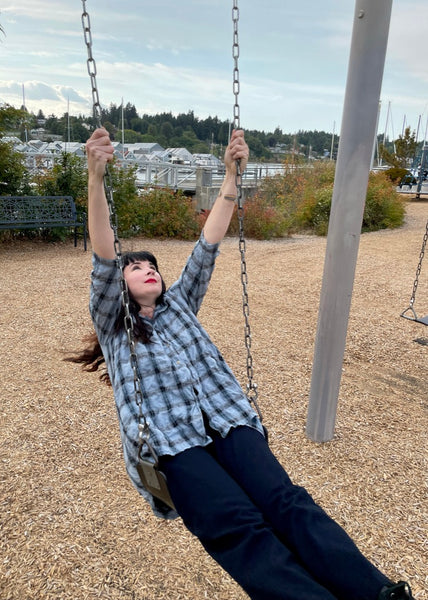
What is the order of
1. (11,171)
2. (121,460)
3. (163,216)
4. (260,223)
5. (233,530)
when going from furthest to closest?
(260,223)
(163,216)
(11,171)
(121,460)
(233,530)

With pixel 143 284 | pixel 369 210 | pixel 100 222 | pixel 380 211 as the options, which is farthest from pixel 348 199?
pixel 380 211

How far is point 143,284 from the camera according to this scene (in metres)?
1.94

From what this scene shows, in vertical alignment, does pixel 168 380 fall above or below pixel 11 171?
below

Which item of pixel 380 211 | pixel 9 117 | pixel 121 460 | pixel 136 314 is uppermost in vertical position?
pixel 9 117

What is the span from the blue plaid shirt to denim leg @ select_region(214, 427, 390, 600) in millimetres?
98

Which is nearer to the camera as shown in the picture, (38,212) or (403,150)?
(38,212)

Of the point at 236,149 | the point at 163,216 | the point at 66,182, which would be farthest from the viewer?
the point at 163,216

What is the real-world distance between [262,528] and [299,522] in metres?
0.11

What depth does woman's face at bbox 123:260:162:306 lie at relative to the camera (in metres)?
1.94

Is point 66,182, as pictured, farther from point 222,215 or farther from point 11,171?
point 222,215

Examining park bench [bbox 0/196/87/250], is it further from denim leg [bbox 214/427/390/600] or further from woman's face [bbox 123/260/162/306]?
denim leg [bbox 214/427/390/600]

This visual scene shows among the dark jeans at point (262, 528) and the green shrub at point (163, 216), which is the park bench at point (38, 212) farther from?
the dark jeans at point (262, 528)

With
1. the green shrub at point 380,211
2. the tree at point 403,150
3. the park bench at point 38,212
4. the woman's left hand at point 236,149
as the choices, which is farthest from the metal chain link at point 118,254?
the tree at point 403,150

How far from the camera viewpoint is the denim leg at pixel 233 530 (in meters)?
1.32
